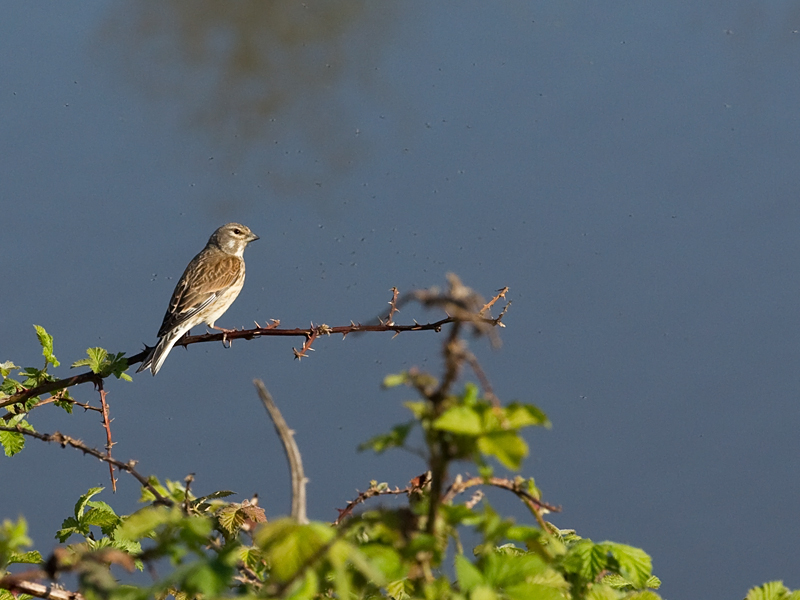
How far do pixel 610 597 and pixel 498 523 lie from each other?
0.40 m

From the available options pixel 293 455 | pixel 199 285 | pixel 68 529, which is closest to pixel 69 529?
pixel 68 529

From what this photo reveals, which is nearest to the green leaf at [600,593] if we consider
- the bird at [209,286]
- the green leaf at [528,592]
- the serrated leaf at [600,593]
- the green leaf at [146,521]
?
the serrated leaf at [600,593]

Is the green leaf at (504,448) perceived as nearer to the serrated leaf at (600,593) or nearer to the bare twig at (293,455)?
the bare twig at (293,455)

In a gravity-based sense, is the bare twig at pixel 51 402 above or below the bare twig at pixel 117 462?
above

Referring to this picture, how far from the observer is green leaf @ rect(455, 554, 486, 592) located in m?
1.30

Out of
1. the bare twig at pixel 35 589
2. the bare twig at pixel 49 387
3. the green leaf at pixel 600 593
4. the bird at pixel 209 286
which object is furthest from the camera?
the bird at pixel 209 286

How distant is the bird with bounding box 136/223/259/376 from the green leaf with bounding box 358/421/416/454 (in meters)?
4.77

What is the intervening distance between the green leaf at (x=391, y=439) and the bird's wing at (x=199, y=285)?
5472 millimetres

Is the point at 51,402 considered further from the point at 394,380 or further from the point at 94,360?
the point at 394,380

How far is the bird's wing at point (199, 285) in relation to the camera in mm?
6988

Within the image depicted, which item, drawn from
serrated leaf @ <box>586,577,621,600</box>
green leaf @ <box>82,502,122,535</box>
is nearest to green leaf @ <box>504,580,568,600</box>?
serrated leaf @ <box>586,577,621,600</box>

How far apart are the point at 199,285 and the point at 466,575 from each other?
6.44 metres

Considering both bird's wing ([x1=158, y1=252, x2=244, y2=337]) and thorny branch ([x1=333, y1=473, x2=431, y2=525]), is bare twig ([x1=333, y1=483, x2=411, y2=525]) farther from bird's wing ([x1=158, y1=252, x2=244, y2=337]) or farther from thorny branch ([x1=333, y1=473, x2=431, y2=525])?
bird's wing ([x1=158, y1=252, x2=244, y2=337])

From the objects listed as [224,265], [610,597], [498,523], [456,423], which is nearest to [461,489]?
[498,523]
